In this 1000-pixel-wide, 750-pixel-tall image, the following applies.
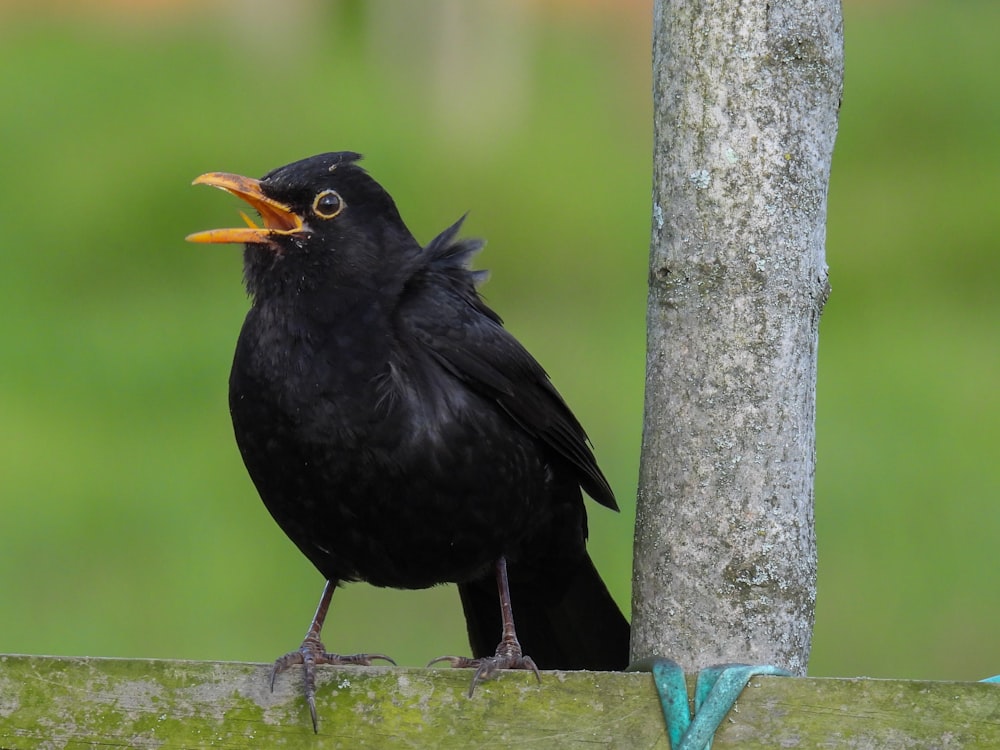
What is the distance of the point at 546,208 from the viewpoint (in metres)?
12.1

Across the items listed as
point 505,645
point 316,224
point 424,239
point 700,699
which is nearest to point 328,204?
point 316,224

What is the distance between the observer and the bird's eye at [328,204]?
447 cm

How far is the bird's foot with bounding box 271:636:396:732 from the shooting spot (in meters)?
3.19

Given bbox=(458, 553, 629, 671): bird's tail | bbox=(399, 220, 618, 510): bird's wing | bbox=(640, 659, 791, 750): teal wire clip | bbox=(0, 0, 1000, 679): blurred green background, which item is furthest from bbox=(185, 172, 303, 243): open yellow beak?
bbox=(0, 0, 1000, 679): blurred green background

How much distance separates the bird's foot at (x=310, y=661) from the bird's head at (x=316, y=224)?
0.96 meters

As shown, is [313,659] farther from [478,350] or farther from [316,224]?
[316,224]

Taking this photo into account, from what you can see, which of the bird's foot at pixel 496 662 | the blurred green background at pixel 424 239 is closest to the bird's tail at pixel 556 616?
the bird's foot at pixel 496 662

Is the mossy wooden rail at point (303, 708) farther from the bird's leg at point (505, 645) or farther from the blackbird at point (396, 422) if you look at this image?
the blackbird at point (396, 422)

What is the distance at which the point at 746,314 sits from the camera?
144 inches

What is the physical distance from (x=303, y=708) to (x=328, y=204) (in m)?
1.69

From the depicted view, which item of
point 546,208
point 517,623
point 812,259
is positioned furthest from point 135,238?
point 812,259

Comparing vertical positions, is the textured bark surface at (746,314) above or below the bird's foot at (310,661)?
above

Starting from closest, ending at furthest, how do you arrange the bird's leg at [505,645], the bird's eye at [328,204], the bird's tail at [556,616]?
the bird's leg at [505,645] → the bird's eye at [328,204] → the bird's tail at [556,616]

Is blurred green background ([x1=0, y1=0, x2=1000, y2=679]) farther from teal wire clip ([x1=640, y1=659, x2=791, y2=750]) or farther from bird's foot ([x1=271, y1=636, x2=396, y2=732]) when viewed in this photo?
teal wire clip ([x1=640, y1=659, x2=791, y2=750])
